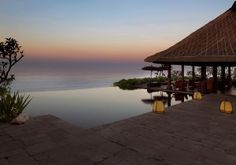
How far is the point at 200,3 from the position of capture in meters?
15.9

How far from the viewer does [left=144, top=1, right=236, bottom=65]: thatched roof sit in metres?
7.68

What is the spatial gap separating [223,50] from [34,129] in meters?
6.88

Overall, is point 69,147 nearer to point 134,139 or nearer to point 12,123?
point 134,139

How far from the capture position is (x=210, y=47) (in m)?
8.41

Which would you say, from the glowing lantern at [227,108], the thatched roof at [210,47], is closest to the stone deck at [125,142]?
the glowing lantern at [227,108]

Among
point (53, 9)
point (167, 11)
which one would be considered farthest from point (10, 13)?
point (167, 11)

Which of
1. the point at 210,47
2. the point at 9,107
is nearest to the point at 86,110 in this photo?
the point at 9,107

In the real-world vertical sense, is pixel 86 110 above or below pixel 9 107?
below

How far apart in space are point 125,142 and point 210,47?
6036 millimetres

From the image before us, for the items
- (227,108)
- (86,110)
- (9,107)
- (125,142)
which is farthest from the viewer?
(86,110)

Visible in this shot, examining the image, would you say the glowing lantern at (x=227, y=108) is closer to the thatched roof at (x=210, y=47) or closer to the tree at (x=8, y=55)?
the thatched roof at (x=210, y=47)

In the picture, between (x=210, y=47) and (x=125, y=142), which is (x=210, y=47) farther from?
(x=125, y=142)

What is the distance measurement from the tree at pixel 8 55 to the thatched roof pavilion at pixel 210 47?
5.50 m

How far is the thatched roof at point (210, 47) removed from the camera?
25.2ft
